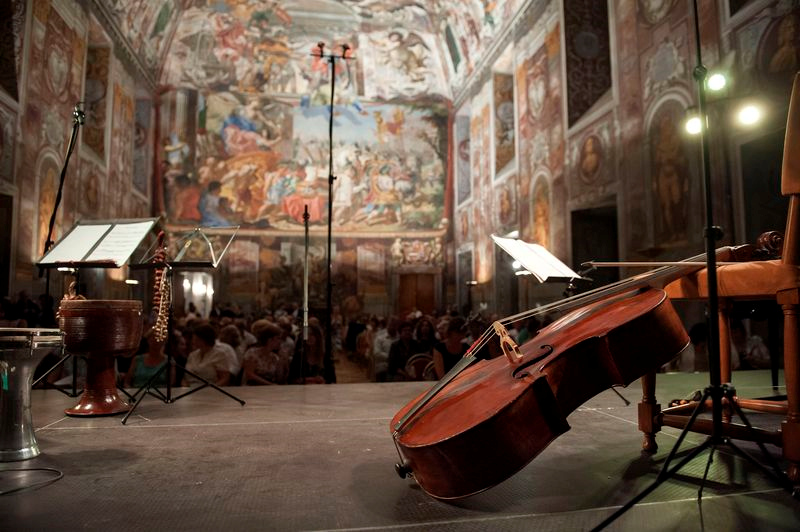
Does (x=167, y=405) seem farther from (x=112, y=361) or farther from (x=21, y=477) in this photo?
(x=21, y=477)

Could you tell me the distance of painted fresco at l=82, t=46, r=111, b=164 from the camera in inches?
538

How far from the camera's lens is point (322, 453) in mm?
2422

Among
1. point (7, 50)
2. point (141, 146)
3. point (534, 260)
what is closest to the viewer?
point (534, 260)

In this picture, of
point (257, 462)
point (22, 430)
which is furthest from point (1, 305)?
point (257, 462)

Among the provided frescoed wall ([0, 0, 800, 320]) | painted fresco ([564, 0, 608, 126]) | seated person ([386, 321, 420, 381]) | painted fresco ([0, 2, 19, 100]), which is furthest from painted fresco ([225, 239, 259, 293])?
seated person ([386, 321, 420, 381])

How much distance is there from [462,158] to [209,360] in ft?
51.2

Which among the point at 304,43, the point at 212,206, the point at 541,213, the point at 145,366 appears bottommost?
the point at 145,366

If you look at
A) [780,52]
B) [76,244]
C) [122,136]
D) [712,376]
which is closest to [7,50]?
[122,136]

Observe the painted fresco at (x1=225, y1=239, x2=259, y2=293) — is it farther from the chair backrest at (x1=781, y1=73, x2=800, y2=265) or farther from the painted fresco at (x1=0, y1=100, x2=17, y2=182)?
the chair backrest at (x1=781, y1=73, x2=800, y2=265)

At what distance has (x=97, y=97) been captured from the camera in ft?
45.7

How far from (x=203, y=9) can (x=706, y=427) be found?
1955 cm

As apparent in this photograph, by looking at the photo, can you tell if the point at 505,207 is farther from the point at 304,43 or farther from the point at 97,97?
the point at 97,97

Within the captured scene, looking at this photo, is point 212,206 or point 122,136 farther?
point 212,206

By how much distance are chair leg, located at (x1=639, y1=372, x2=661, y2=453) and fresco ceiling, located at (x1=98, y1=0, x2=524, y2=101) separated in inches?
614
